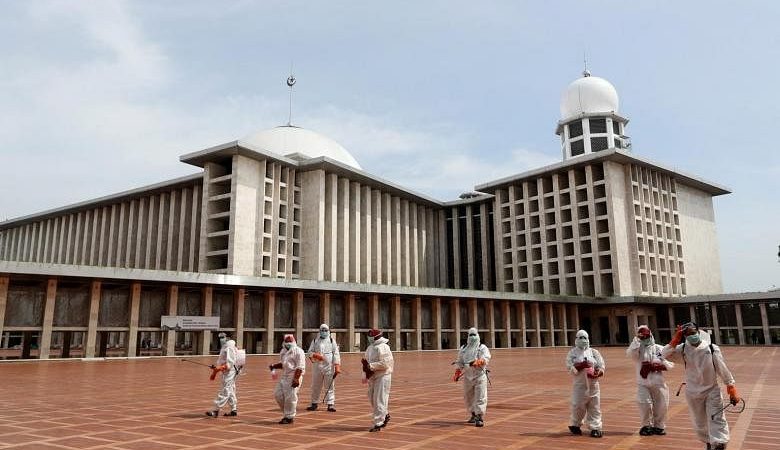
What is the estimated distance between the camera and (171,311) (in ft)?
105

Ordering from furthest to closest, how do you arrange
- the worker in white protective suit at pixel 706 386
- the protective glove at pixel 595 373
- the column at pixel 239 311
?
1. the column at pixel 239 311
2. the protective glove at pixel 595 373
3. the worker in white protective suit at pixel 706 386

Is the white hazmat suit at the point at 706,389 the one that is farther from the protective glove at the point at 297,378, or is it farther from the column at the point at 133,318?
the column at the point at 133,318

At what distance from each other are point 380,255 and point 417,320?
53.2 feet

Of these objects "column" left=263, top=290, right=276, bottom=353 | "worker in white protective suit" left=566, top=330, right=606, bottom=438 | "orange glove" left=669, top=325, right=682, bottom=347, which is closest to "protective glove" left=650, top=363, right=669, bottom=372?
"worker in white protective suit" left=566, top=330, right=606, bottom=438

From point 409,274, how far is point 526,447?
55.5 metres

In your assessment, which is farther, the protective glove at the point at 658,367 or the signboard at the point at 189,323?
the signboard at the point at 189,323

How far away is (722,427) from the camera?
23.7 feet

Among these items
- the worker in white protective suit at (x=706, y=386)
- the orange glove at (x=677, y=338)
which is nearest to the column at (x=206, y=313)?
the orange glove at (x=677, y=338)

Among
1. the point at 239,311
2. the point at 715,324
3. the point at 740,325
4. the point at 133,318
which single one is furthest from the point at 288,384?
the point at 715,324

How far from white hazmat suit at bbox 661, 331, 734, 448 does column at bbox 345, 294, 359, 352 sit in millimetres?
32816

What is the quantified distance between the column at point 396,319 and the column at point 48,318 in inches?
884

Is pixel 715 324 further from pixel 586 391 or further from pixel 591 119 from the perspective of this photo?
pixel 586 391

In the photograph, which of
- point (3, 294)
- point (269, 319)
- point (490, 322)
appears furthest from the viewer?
point (490, 322)

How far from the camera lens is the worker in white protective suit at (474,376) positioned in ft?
32.2
